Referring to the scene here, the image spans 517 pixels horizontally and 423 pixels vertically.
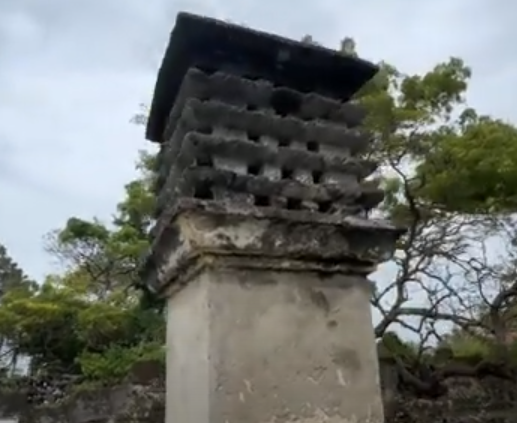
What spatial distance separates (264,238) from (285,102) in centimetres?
58

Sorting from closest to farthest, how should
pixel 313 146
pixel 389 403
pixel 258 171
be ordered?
pixel 258 171 < pixel 313 146 < pixel 389 403

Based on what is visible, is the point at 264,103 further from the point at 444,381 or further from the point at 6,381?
the point at 6,381

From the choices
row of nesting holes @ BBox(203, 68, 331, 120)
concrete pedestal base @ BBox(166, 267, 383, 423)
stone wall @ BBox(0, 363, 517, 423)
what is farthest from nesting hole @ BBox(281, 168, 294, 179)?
stone wall @ BBox(0, 363, 517, 423)

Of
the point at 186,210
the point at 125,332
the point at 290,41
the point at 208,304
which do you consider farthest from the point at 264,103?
the point at 125,332

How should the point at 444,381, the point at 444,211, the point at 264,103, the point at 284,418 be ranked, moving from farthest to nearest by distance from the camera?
1. the point at 444,211
2. the point at 444,381
3. the point at 264,103
4. the point at 284,418

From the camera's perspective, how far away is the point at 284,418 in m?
1.86

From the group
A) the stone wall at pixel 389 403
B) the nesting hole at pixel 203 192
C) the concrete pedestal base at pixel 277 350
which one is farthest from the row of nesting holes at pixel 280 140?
the stone wall at pixel 389 403

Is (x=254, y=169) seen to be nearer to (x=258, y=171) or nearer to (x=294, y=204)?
(x=258, y=171)

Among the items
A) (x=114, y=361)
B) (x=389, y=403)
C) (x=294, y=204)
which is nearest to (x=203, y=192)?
(x=294, y=204)

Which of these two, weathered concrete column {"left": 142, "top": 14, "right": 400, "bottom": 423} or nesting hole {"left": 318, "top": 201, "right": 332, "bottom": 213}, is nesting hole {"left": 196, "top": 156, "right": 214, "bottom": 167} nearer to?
weathered concrete column {"left": 142, "top": 14, "right": 400, "bottom": 423}

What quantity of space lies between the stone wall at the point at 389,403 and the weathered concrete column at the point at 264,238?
4.78m

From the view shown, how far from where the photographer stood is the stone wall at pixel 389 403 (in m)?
6.65

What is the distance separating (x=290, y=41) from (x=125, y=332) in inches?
336

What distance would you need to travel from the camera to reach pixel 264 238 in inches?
77.9
